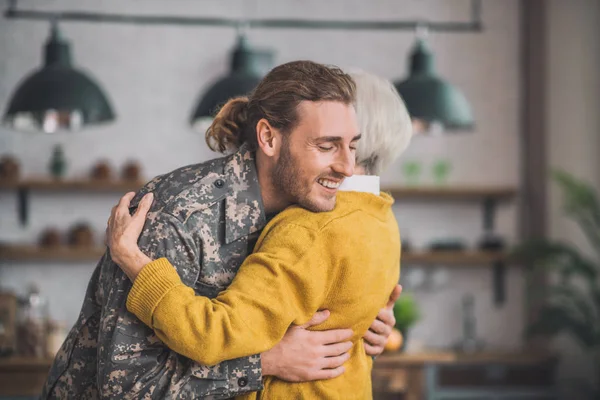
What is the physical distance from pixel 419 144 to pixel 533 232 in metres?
1.04

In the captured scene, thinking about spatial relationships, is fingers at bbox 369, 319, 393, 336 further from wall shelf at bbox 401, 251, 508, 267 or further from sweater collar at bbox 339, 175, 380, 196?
wall shelf at bbox 401, 251, 508, 267

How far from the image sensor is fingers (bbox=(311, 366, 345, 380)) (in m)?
1.78

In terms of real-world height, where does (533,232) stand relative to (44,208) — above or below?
below

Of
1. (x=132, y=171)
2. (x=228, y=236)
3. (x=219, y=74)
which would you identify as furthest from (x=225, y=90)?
(x=228, y=236)

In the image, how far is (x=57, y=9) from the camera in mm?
5863

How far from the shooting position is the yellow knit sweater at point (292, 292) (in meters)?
1.58

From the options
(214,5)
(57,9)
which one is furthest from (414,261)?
(57,9)

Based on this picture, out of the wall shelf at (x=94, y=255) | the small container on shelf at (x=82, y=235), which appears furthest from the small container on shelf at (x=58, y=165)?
the wall shelf at (x=94, y=255)

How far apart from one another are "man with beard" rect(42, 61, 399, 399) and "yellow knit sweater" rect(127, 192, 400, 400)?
0.04 m

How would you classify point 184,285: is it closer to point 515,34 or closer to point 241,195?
point 241,195

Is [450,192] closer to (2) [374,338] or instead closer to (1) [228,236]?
(2) [374,338]

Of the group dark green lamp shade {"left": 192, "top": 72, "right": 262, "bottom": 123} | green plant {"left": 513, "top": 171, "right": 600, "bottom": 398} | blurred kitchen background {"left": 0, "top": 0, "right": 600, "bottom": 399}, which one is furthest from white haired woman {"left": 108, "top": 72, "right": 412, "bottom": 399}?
blurred kitchen background {"left": 0, "top": 0, "right": 600, "bottom": 399}

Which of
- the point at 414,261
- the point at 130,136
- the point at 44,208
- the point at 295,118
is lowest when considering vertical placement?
the point at 414,261

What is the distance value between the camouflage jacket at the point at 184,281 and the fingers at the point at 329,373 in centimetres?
13
